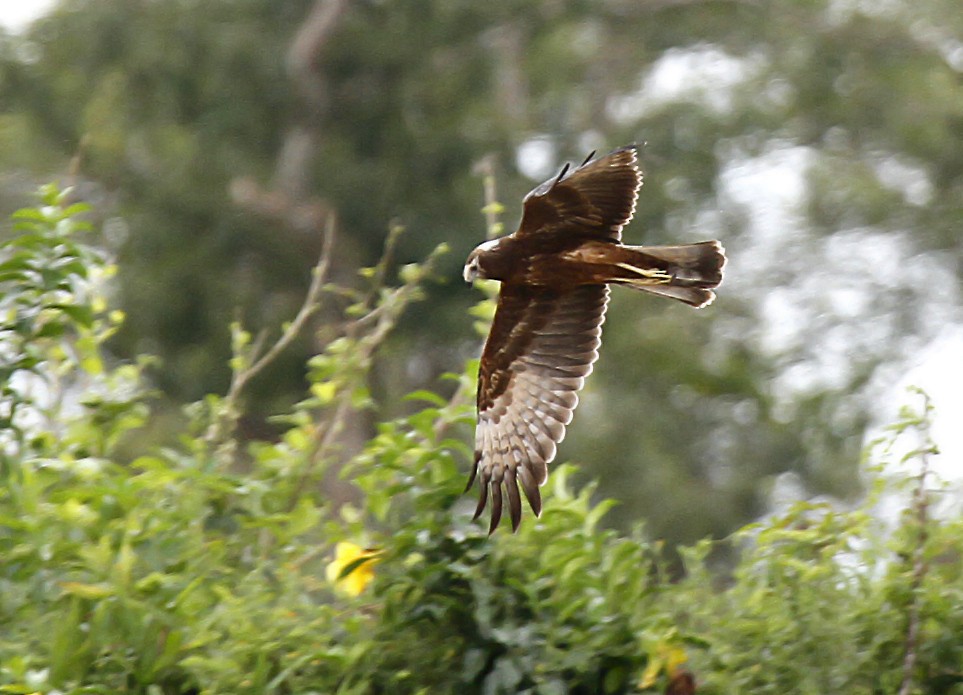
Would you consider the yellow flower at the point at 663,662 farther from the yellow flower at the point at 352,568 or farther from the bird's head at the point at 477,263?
the bird's head at the point at 477,263

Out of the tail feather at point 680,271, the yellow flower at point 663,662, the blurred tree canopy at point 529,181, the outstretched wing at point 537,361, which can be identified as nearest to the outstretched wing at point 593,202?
the tail feather at point 680,271

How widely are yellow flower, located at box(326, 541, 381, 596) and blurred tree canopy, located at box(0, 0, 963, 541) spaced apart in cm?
430

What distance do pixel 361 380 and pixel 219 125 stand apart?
518 centimetres

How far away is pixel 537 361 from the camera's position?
4.48 meters

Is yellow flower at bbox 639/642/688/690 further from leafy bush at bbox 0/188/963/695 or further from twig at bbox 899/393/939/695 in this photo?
twig at bbox 899/393/939/695

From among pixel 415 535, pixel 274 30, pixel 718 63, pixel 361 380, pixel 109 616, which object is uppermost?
pixel 718 63

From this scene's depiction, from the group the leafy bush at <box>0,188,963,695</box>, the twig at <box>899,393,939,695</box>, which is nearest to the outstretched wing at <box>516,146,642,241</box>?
the leafy bush at <box>0,188,963,695</box>

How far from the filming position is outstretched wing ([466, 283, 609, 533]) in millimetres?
4293

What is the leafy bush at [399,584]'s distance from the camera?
338 cm

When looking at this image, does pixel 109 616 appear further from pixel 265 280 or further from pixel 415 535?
pixel 265 280

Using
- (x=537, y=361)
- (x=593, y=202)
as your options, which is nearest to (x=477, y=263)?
(x=593, y=202)

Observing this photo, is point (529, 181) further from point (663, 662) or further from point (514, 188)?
point (663, 662)

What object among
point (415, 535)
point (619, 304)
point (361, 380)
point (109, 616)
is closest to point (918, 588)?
point (415, 535)

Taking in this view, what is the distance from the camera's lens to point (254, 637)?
3438mm
